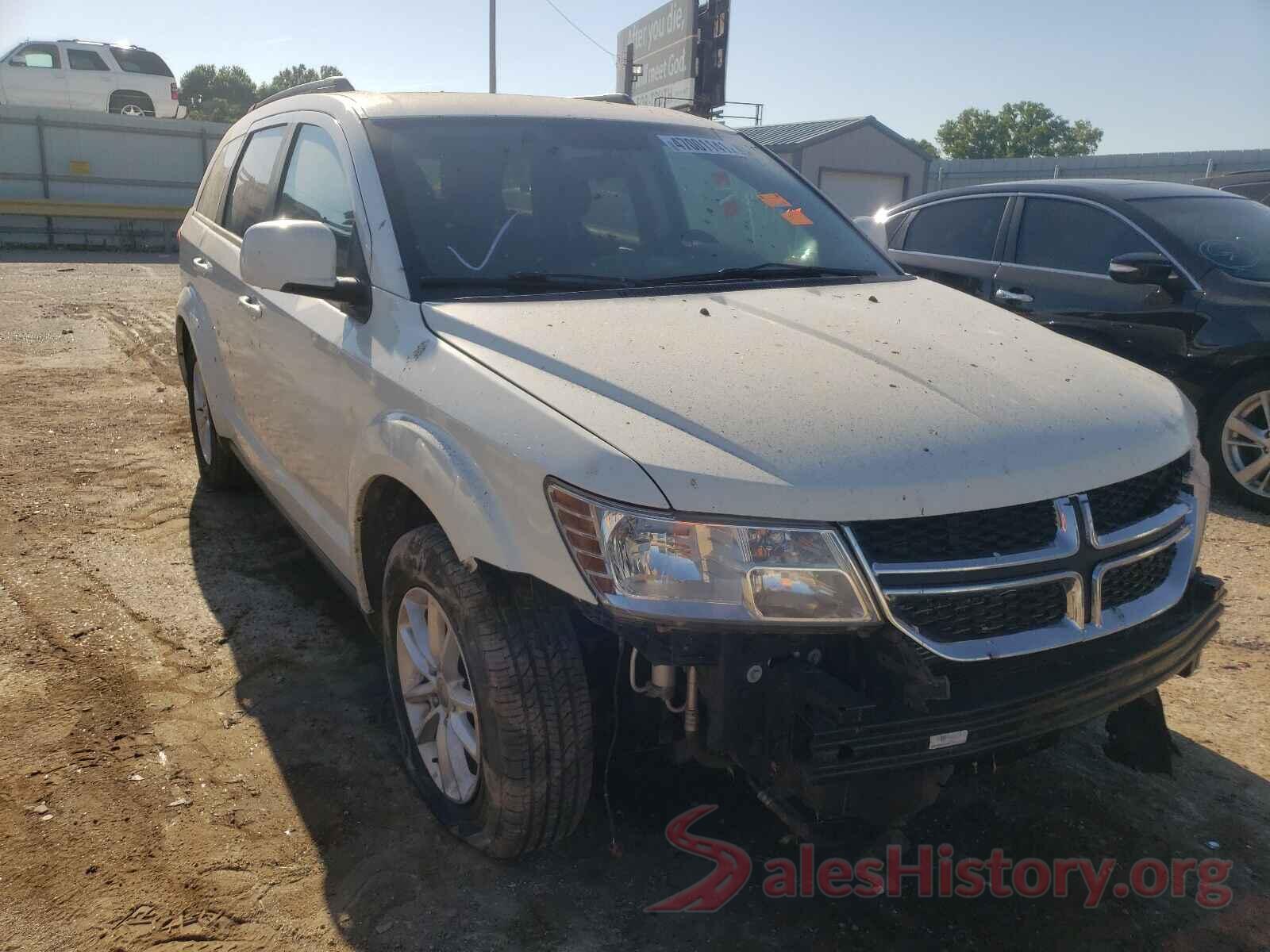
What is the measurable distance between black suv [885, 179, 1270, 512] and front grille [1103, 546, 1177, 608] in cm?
347

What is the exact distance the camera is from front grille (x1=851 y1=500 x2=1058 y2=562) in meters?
1.97

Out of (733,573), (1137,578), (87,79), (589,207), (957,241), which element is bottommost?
(1137,578)

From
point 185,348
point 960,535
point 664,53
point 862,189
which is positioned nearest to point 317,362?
point 960,535

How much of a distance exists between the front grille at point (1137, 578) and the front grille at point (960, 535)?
223 millimetres

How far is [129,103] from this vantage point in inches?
921

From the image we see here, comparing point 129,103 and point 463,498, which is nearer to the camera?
point 463,498

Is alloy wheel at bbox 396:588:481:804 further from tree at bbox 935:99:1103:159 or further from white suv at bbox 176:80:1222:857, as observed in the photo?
tree at bbox 935:99:1103:159

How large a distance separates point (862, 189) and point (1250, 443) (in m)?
22.4

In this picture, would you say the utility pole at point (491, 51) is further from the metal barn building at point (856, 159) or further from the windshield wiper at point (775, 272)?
the windshield wiper at point (775, 272)

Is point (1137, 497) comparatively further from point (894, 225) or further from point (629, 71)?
point (629, 71)

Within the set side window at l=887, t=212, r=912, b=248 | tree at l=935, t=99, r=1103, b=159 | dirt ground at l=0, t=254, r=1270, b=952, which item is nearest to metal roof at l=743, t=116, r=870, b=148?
side window at l=887, t=212, r=912, b=248

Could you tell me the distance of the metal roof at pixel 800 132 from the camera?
82.1 feet

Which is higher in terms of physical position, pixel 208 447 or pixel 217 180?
pixel 217 180

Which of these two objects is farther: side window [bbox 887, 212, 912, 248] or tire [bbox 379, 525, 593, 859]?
side window [bbox 887, 212, 912, 248]
